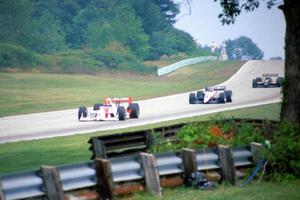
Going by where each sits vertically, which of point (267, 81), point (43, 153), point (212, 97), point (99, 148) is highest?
point (267, 81)

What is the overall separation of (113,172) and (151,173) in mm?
594

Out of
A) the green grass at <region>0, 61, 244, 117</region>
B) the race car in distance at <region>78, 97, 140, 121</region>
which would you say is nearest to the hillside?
the green grass at <region>0, 61, 244, 117</region>

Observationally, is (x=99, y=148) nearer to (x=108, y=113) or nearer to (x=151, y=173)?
(x=151, y=173)

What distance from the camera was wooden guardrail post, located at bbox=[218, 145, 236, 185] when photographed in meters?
9.67

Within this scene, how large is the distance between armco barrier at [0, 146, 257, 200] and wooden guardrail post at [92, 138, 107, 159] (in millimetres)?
1934

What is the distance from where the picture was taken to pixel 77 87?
166 feet

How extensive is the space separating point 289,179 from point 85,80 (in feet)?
149

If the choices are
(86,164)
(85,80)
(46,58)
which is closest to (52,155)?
(86,164)

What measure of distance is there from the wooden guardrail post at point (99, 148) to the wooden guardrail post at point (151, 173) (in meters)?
2.17

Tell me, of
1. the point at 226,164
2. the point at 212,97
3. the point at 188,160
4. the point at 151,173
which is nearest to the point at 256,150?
the point at 226,164

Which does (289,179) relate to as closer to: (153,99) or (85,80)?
(153,99)

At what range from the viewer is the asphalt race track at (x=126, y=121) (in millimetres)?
26422

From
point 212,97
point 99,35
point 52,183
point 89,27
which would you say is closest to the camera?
point 52,183

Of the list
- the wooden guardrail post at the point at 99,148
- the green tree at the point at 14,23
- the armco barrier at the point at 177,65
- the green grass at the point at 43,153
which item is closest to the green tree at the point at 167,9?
the armco barrier at the point at 177,65
